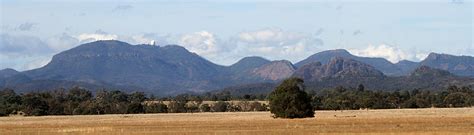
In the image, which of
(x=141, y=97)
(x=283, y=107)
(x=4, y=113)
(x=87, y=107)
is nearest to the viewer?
(x=283, y=107)

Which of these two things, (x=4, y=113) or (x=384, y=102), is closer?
(x=4, y=113)

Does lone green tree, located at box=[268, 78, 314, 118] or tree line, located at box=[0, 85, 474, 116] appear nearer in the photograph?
lone green tree, located at box=[268, 78, 314, 118]

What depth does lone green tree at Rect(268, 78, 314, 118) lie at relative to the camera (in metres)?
81.3

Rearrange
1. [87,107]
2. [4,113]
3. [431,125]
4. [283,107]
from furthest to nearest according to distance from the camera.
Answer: [87,107] < [4,113] < [283,107] < [431,125]

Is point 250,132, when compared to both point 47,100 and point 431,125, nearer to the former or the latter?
point 431,125

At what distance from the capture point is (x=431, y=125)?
192 ft

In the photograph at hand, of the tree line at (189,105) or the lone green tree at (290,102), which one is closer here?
the lone green tree at (290,102)

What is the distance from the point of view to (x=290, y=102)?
81.5 meters

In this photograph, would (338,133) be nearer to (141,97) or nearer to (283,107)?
(283,107)

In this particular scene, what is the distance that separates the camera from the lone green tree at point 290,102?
81.3 meters

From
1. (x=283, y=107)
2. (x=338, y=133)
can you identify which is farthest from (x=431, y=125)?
(x=283, y=107)

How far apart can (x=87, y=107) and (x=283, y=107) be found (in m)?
62.0

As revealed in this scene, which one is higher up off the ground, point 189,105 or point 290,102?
point 290,102

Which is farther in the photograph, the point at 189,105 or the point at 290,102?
the point at 189,105
